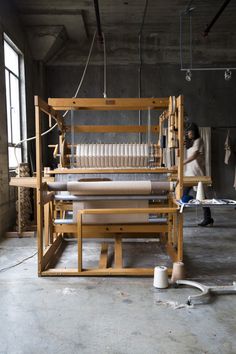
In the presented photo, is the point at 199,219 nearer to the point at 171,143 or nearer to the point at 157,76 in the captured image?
the point at 171,143

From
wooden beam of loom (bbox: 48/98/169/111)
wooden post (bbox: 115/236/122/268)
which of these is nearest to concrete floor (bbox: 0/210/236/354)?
wooden post (bbox: 115/236/122/268)

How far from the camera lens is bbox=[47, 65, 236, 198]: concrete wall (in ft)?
24.3

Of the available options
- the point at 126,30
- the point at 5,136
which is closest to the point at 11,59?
the point at 5,136

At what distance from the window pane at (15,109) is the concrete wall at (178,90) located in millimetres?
1503

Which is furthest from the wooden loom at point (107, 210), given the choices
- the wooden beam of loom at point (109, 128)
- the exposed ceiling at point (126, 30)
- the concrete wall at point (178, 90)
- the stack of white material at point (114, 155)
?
the concrete wall at point (178, 90)

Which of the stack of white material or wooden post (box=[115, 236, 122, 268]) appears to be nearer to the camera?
wooden post (box=[115, 236, 122, 268])

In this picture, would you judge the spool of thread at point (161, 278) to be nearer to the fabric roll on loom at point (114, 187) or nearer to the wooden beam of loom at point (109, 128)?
the fabric roll on loom at point (114, 187)

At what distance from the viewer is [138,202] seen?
3.39 meters

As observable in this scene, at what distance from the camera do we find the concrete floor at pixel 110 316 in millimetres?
1896

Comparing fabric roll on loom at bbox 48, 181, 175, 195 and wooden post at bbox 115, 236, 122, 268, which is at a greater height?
fabric roll on loom at bbox 48, 181, 175, 195

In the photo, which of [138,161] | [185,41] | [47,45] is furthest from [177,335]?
[185,41]

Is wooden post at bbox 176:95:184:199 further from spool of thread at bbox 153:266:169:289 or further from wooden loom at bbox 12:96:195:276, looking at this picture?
spool of thread at bbox 153:266:169:289

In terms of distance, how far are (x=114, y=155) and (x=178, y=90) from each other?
14.3 ft

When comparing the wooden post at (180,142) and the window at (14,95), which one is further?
the window at (14,95)
